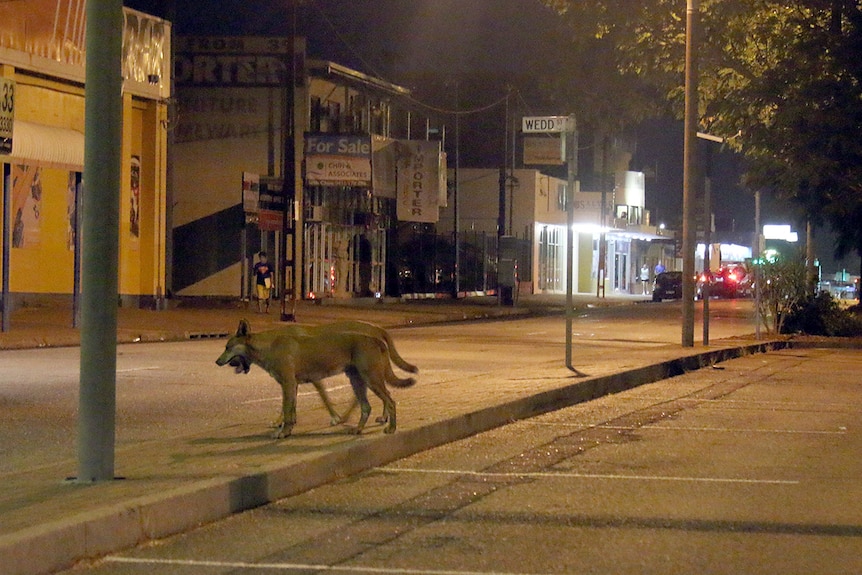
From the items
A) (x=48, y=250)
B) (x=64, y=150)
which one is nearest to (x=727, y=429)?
(x=64, y=150)

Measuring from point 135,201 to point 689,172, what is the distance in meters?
16.0

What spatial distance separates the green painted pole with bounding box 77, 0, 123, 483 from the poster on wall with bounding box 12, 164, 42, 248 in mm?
22191

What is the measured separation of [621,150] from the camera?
72000 millimetres

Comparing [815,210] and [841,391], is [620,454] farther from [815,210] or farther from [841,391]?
[815,210]

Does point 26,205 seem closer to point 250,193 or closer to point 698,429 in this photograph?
point 250,193

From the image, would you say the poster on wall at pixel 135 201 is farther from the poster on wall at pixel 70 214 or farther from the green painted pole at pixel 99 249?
the green painted pole at pixel 99 249

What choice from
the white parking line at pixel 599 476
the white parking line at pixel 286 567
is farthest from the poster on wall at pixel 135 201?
the white parking line at pixel 286 567

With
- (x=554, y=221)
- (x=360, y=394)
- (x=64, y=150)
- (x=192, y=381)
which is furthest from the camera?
(x=554, y=221)

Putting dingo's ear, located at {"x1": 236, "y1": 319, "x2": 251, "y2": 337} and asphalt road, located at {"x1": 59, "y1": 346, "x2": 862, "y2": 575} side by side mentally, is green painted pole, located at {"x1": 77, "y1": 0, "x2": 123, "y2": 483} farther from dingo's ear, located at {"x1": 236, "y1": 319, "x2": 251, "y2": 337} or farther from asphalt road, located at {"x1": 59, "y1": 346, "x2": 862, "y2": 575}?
dingo's ear, located at {"x1": 236, "y1": 319, "x2": 251, "y2": 337}

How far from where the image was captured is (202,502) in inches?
302

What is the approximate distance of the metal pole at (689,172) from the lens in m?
23.0

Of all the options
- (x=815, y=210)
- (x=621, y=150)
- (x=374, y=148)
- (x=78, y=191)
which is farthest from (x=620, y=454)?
(x=621, y=150)

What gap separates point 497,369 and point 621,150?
55.7 m

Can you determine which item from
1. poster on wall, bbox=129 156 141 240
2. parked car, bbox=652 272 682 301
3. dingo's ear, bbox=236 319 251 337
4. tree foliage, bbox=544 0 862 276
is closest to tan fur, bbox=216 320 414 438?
dingo's ear, bbox=236 319 251 337
